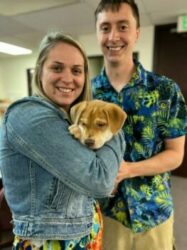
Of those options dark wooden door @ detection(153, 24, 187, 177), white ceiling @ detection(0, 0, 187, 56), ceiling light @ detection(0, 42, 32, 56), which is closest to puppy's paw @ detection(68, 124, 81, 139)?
white ceiling @ detection(0, 0, 187, 56)

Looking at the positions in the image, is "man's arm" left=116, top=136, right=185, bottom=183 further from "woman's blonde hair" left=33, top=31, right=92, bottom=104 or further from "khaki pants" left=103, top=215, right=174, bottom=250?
"woman's blonde hair" left=33, top=31, right=92, bottom=104

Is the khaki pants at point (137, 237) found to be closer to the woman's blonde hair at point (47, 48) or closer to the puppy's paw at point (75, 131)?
the puppy's paw at point (75, 131)

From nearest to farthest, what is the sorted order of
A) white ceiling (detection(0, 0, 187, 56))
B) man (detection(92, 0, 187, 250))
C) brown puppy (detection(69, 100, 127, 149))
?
brown puppy (detection(69, 100, 127, 149)) → man (detection(92, 0, 187, 250)) → white ceiling (detection(0, 0, 187, 56))

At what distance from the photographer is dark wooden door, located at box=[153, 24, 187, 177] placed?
13.1 ft

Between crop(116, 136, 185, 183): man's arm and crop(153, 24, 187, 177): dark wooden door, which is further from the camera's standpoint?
crop(153, 24, 187, 177): dark wooden door

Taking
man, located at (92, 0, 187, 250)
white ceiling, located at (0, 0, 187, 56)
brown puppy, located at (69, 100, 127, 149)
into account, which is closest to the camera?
brown puppy, located at (69, 100, 127, 149)

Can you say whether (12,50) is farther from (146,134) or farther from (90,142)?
(90,142)

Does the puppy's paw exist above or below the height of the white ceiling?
below

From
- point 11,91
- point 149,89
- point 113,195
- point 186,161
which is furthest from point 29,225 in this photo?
point 11,91

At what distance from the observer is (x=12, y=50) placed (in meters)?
5.66

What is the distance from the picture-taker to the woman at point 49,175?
74cm

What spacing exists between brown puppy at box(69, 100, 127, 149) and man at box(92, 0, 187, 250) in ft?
0.53

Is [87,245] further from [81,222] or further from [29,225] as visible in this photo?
[29,225]

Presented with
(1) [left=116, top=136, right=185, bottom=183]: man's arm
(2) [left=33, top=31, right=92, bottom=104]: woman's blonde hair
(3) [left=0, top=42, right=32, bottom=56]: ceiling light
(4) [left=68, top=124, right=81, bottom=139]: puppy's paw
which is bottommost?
(1) [left=116, top=136, right=185, bottom=183]: man's arm
